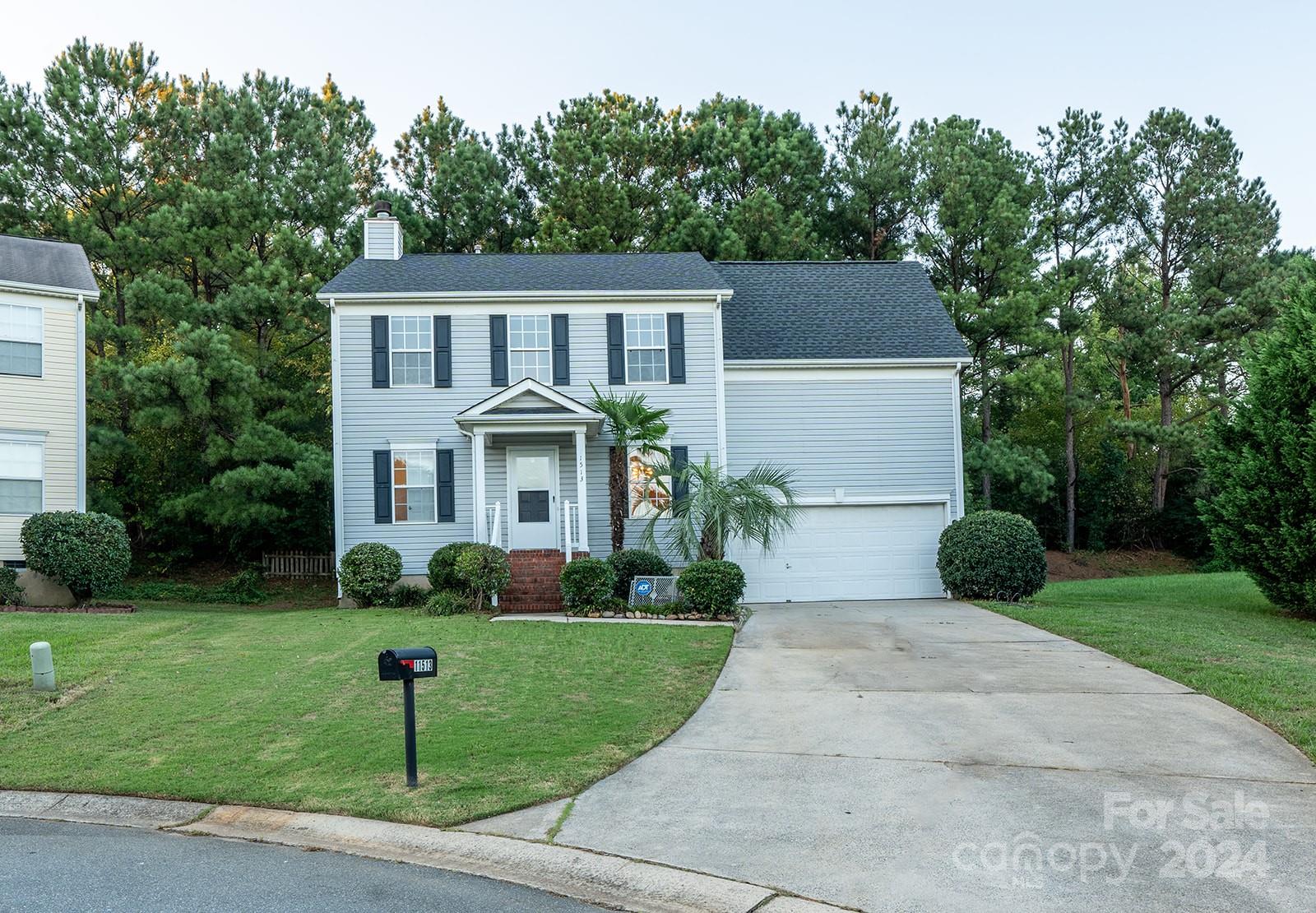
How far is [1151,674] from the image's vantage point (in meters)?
9.84

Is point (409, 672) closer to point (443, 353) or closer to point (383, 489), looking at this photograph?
point (383, 489)

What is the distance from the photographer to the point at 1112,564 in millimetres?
31031

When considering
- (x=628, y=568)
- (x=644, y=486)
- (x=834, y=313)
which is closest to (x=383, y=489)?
(x=644, y=486)

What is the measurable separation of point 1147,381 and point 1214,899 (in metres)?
35.5

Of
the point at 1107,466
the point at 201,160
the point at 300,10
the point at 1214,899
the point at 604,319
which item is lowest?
the point at 1214,899

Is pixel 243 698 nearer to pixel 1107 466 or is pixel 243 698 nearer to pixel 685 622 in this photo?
Result: pixel 685 622

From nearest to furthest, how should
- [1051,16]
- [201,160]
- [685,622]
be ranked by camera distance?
[685,622], [1051,16], [201,160]

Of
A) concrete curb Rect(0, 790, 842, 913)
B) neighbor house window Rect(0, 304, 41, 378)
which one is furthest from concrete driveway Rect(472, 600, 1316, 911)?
neighbor house window Rect(0, 304, 41, 378)

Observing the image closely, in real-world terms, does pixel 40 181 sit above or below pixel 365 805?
above

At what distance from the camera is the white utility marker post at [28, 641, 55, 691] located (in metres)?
9.24

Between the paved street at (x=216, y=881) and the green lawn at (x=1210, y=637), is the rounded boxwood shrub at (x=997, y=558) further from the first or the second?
the paved street at (x=216, y=881)

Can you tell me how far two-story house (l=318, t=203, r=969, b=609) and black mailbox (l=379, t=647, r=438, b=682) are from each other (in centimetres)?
1069

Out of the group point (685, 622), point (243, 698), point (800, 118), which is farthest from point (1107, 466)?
point (243, 698)

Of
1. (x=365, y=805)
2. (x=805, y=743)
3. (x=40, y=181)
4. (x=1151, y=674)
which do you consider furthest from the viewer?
(x=40, y=181)
